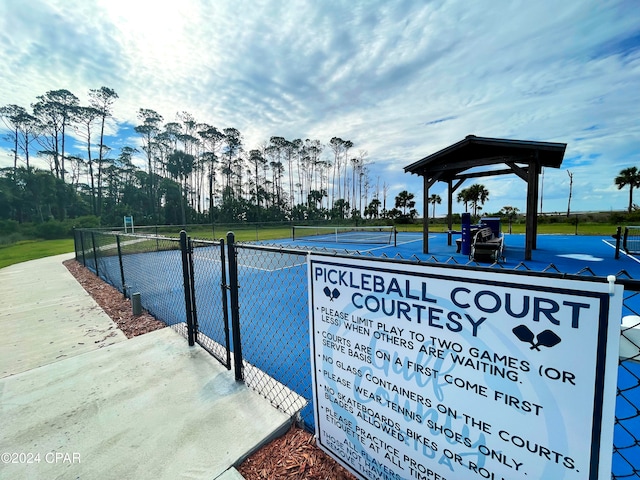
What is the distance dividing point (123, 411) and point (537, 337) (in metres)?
3.16

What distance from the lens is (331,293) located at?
66.4 inches

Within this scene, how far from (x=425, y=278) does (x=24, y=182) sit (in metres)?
44.6

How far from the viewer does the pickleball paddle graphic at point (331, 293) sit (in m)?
1.65

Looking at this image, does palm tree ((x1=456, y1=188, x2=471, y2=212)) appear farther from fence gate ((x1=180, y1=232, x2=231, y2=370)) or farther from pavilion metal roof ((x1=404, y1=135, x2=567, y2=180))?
fence gate ((x1=180, y1=232, x2=231, y2=370))

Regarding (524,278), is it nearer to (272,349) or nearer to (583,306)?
(583,306)

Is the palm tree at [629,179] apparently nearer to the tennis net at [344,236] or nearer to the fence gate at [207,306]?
the tennis net at [344,236]

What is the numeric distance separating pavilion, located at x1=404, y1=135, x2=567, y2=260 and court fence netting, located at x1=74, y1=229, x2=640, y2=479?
4971 mm

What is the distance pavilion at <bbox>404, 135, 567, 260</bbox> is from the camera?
342 inches

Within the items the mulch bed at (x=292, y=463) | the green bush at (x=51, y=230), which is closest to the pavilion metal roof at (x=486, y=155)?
the mulch bed at (x=292, y=463)

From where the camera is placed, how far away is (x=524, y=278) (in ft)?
3.29

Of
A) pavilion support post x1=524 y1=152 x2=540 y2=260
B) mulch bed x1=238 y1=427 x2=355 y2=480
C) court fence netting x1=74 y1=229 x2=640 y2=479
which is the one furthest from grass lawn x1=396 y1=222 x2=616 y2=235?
mulch bed x1=238 y1=427 x2=355 y2=480

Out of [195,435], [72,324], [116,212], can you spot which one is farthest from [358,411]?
[116,212]

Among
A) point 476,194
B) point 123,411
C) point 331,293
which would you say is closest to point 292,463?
point 331,293

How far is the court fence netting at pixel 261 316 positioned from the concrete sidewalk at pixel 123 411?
0.26m
